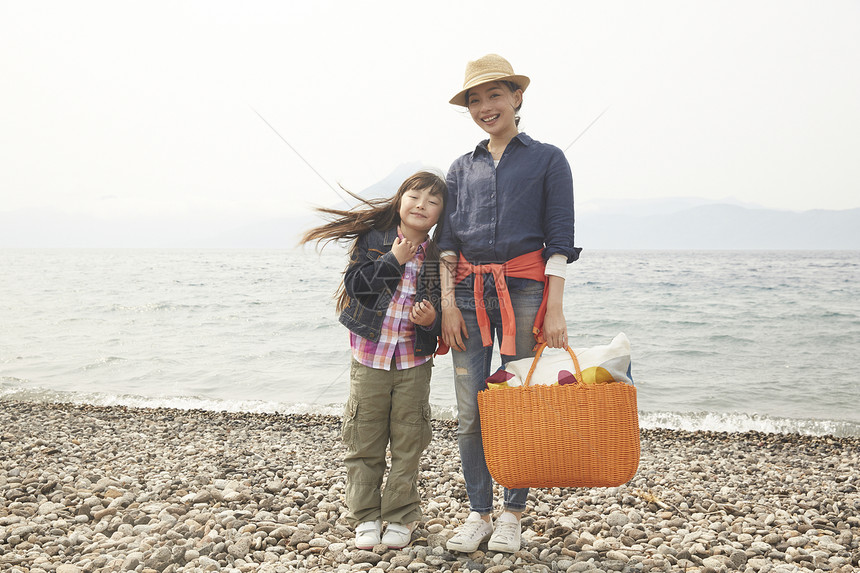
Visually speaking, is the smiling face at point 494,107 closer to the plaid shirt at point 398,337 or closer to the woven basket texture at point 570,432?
the plaid shirt at point 398,337

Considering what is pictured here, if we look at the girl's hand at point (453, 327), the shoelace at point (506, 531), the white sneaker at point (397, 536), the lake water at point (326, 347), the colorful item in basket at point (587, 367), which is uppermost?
the girl's hand at point (453, 327)

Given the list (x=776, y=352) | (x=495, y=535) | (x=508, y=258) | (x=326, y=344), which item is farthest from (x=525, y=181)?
(x=776, y=352)

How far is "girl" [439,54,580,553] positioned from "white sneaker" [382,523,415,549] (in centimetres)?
23

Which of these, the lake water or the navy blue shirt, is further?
the lake water

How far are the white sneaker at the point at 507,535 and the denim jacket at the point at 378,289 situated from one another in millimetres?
844

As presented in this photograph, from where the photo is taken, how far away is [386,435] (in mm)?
2676

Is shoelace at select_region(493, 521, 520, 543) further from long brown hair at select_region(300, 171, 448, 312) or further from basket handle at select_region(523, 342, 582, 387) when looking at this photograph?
long brown hair at select_region(300, 171, 448, 312)

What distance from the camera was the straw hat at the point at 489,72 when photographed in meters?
2.36

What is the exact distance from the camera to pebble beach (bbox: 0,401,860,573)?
2480 mm

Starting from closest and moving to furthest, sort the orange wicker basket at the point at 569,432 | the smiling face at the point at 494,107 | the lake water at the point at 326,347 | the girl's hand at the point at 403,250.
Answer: the orange wicker basket at the point at 569,432 → the smiling face at the point at 494,107 → the girl's hand at the point at 403,250 → the lake water at the point at 326,347

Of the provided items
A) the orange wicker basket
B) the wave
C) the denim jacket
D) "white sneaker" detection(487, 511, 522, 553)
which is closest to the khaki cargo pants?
the denim jacket

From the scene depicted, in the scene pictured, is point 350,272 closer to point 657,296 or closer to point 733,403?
point 733,403

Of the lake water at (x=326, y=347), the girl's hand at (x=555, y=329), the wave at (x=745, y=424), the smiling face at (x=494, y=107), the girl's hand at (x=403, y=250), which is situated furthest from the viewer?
the lake water at (x=326, y=347)

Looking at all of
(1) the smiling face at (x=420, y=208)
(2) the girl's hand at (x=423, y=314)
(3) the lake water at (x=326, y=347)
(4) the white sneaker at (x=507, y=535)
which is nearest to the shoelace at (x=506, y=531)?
(4) the white sneaker at (x=507, y=535)
